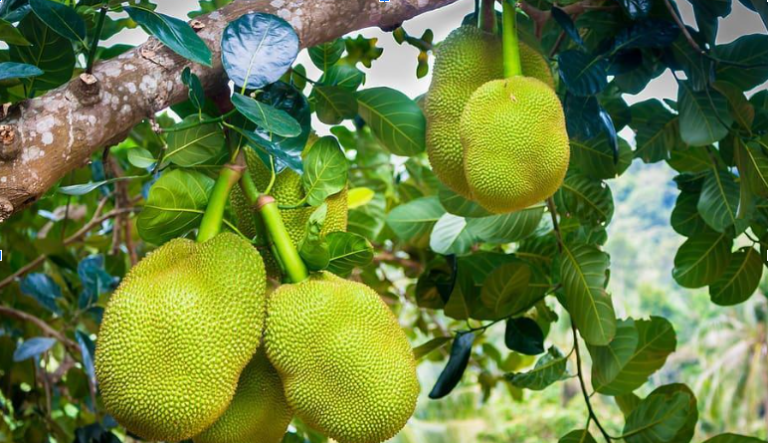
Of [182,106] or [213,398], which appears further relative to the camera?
[182,106]

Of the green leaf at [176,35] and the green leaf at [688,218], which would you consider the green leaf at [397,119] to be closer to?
the green leaf at [176,35]

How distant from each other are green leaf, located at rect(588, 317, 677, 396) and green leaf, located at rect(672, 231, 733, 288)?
9cm

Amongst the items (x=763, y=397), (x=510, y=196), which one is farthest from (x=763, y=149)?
(x=763, y=397)

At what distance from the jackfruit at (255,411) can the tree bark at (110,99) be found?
213mm

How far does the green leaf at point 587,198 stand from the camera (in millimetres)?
971

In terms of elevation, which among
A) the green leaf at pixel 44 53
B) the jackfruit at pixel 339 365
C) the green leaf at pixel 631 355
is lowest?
the green leaf at pixel 631 355

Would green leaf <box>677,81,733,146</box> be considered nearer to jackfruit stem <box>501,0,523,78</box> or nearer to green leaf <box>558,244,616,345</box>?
green leaf <box>558,244,616,345</box>

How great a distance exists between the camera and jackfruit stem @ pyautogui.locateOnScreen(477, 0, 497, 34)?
31.3 inches

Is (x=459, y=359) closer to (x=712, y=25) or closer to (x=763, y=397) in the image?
(x=712, y=25)

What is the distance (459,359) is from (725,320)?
12.2 m

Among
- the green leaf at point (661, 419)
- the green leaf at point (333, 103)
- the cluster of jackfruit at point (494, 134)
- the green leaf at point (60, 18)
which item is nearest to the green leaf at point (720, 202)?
the green leaf at point (661, 419)

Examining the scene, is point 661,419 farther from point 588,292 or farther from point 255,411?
point 255,411

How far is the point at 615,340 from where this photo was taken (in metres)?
0.95

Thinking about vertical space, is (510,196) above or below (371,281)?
above
